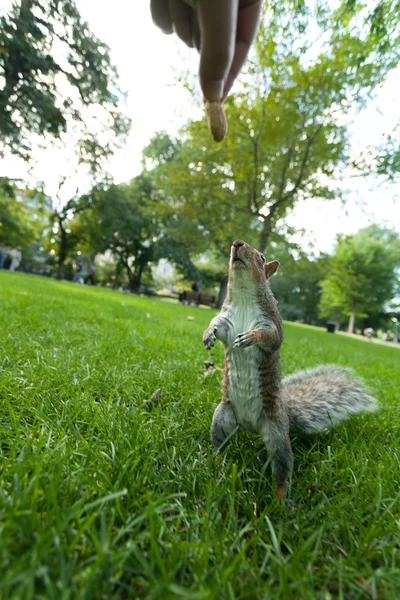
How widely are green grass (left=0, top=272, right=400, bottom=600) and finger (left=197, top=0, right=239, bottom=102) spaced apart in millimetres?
1336

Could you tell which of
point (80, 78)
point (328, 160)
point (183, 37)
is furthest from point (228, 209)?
point (183, 37)

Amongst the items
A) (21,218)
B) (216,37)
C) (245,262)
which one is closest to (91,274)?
(21,218)

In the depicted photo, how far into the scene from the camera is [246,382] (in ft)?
4.14

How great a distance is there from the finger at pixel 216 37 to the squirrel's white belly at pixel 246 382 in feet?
3.07

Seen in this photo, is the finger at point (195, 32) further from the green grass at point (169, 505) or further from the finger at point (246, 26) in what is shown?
the green grass at point (169, 505)

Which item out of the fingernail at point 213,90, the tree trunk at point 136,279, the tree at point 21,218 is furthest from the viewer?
the tree trunk at point 136,279

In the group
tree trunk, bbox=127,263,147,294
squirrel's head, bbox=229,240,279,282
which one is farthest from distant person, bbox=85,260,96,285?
squirrel's head, bbox=229,240,279,282

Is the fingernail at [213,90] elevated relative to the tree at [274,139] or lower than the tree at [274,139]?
lower

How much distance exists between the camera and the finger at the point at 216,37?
94cm

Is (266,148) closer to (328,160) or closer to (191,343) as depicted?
(328,160)

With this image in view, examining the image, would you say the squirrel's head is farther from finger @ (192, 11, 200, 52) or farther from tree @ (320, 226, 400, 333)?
tree @ (320, 226, 400, 333)

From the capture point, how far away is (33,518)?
684 mm

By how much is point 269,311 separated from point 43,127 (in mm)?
10920

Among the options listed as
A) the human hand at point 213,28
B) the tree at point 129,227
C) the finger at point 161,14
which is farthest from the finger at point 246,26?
the tree at point 129,227
